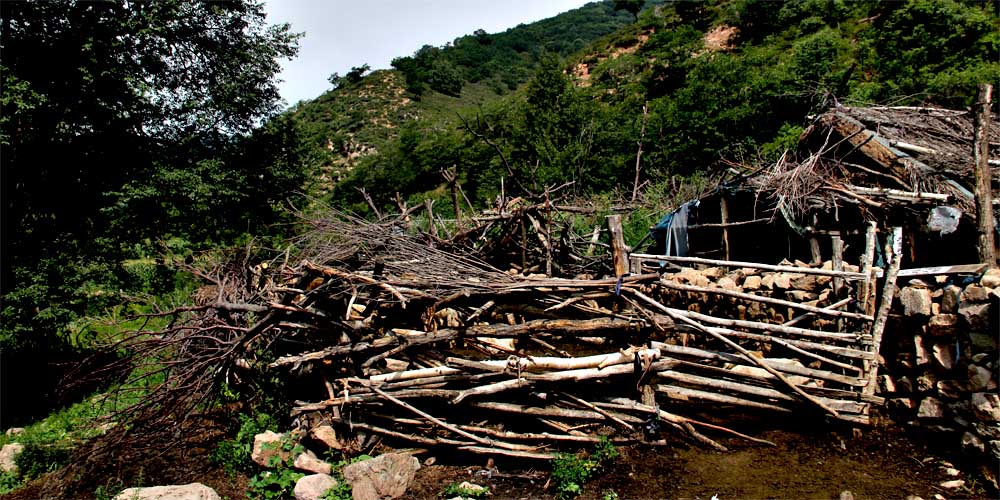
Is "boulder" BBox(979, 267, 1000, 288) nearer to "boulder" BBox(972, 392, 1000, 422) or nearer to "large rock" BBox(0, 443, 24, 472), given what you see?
"boulder" BBox(972, 392, 1000, 422)

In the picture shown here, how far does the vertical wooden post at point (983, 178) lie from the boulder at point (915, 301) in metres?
0.57

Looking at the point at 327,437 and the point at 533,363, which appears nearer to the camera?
the point at 533,363

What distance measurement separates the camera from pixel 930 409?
4.94 metres

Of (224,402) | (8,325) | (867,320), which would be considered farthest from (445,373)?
(8,325)

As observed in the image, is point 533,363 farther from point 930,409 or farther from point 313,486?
point 930,409

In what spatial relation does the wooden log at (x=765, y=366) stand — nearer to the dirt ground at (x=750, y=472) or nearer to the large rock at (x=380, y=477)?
the dirt ground at (x=750, y=472)

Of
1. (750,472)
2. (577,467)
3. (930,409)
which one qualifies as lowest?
(750,472)

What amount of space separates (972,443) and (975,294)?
1.22 m

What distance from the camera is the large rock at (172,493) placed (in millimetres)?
4703

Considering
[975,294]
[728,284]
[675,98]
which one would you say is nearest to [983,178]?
[975,294]

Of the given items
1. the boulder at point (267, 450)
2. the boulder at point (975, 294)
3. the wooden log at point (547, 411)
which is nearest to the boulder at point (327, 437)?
the boulder at point (267, 450)

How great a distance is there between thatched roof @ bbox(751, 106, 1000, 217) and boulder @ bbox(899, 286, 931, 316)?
2.02 meters

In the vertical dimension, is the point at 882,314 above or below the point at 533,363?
above

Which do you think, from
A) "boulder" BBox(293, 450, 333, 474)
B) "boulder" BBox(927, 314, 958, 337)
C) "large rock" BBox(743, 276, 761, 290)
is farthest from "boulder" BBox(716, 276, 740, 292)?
"boulder" BBox(293, 450, 333, 474)
